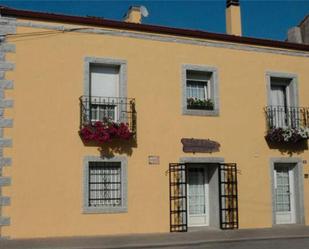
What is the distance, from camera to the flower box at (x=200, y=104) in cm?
1570

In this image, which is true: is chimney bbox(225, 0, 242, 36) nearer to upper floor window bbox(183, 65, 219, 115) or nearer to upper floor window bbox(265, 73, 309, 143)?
upper floor window bbox(265, 73, 309, 143)

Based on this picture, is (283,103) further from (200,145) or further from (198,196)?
(198,196)

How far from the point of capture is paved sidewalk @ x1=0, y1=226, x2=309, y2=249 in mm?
12263

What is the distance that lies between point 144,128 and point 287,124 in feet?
16.1

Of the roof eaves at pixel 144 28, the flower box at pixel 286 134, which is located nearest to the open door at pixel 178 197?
the flower box at pixel 286 134

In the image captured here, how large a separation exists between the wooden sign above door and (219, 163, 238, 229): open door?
22.7 inches

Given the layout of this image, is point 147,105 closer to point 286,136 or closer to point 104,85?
point 104,85

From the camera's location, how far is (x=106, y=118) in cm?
1431

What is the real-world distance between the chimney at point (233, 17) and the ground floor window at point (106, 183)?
6.33 m

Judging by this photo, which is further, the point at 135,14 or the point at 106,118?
the point at 135,14

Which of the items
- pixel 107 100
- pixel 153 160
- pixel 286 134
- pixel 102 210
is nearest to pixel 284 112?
pixel 286 134

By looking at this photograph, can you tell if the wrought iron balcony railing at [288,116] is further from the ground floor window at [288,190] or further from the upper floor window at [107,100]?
the upper floor window at [107,100]

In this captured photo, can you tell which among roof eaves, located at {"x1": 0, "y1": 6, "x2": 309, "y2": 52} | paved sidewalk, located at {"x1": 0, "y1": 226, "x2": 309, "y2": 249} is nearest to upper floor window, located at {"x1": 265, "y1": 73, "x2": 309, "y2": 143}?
roof eaves, located at {"x1": 0, "y1": 6, "x2": 309, "y2": 52}

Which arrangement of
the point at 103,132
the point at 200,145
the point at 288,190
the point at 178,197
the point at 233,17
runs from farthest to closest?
the point at 233,17 < the point at 288,190 < the point at 200,145 < the point at 178,197 < the point at 103,132
